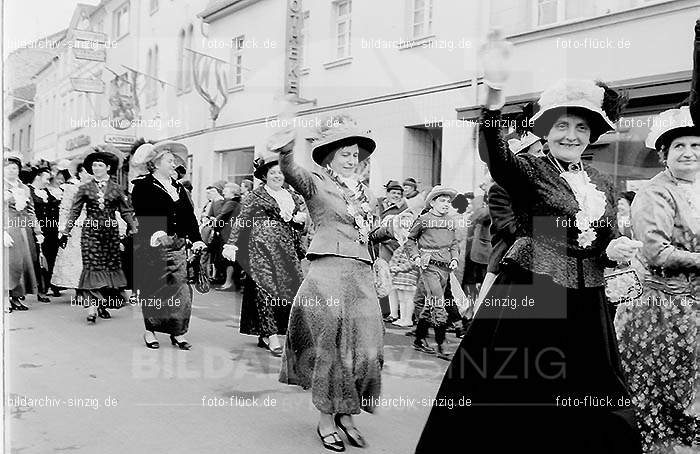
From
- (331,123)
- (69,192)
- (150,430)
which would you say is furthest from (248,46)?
(150,430)

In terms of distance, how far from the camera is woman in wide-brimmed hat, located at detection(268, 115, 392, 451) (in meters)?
3.63

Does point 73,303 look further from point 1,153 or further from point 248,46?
point 1,153

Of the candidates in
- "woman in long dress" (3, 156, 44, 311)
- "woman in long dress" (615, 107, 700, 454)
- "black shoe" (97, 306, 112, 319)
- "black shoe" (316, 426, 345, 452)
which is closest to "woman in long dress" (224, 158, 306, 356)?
"black shoe" (97, 306, 112, 319)

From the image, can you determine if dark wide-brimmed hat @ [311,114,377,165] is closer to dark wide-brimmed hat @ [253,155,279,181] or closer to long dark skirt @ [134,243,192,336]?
dark wide-brimmed hat @ [253,155,279,181]

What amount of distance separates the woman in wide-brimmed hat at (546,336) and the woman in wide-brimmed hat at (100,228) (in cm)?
515

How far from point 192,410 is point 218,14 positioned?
392 centimetres

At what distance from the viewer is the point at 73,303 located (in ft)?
26.9

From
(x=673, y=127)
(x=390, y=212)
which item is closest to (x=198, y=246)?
(x=390, y=212)

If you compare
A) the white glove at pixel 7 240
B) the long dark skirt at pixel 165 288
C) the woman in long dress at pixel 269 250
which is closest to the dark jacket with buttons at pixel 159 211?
the long dark skirt at pixel 165 288

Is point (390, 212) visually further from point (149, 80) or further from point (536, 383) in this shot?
point (536, 383)

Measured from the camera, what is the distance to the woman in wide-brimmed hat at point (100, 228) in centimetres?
716

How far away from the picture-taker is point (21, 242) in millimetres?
8078

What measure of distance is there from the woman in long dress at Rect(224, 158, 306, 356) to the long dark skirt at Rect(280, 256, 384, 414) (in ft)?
7.26

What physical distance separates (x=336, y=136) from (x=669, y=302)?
1.77 meters
